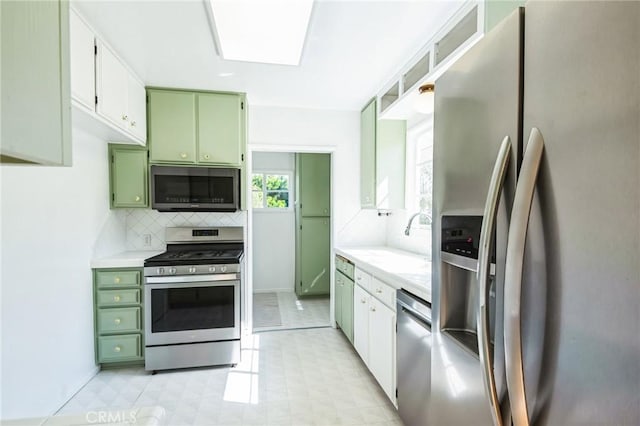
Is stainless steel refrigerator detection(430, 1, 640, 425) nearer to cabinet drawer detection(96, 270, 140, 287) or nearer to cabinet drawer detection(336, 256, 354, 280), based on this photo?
cabinet drawer detection(336, 256, 354, 280)

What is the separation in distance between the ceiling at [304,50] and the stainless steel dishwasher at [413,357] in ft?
5.20

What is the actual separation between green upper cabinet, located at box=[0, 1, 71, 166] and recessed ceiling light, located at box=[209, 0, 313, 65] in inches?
48.5

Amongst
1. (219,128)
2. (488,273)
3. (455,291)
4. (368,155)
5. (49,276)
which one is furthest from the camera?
(368,155)

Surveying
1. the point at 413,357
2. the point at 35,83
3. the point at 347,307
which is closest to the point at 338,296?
the point at 347,307

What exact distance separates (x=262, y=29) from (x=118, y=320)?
2505 mm

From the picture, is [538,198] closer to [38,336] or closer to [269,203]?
[38,336]

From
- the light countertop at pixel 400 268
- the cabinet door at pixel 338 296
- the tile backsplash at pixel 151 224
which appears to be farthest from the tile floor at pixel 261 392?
the tile backsplash at pixel 151 224

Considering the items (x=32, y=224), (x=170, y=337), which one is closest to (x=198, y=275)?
(x=170, y=337)

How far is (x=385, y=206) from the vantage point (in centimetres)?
301

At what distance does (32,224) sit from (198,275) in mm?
1109

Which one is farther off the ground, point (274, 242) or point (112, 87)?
point (112, 87)

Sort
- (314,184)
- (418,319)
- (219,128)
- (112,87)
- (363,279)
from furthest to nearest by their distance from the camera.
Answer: (314,184) < (219,128) < (363,279) < (112,87) < (418,319)

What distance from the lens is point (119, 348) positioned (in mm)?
2510

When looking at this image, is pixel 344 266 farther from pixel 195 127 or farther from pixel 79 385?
pixel 79 385
